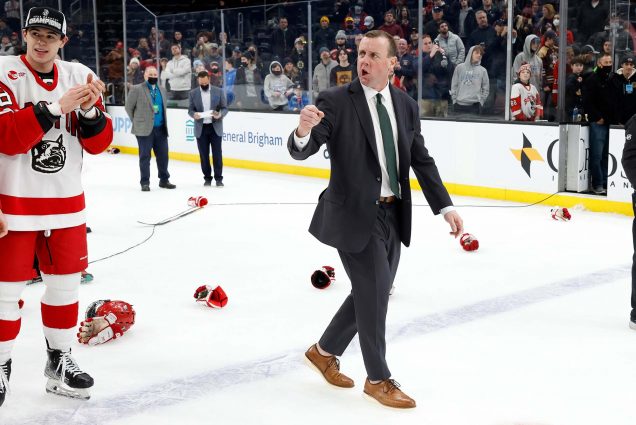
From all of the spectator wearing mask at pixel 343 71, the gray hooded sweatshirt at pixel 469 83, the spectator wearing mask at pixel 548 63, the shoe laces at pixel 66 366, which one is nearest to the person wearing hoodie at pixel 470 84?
the gray hooded sweatshirt at pixel 469 83

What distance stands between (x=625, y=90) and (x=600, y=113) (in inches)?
13.4

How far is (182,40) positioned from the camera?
15234 mm

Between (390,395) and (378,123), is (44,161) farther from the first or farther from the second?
(390,395)

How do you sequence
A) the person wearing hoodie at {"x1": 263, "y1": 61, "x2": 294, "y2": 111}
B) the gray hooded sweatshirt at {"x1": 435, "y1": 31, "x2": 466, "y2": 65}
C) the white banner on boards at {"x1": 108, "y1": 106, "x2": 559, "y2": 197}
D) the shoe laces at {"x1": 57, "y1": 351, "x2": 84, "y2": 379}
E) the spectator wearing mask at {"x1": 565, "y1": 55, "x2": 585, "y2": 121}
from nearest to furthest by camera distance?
the shoe laces at {"x1": 57, "y1": 351, "x2": 84, "y2": 379} < the spectator wearing mask at {"x1": 565, "y1": 55, "x2": 585, "y2": 121} < the white banner on boards at {"x1": 108, "y1": 106, "x2": 559, "y2": 197} < the gray hooded sweatshirt at {"x1": 435, "y1": 31, "x2": 466, "y2": 65} < the person wearing hoodie at {"x1": 263, "y1": 61, "x2": 294, "y2": 111}

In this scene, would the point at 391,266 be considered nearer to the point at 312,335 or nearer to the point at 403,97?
the point at 403,97

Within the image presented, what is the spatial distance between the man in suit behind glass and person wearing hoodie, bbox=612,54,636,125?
6067 mm

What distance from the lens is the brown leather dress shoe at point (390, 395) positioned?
3.48 meters

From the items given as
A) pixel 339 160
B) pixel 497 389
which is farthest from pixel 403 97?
pixel 497 389

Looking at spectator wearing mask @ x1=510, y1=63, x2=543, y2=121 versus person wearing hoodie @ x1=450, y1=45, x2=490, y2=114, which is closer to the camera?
spectator wearing mask @ x1=510, y1=63, x2=543, y2=121

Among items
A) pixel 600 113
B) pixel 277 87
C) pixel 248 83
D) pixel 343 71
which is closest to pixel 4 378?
pixel 600 113

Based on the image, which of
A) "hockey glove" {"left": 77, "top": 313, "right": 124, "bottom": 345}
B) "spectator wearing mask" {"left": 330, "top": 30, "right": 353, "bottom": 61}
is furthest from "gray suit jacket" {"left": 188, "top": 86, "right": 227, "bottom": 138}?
"hockey glove" {"left": 77, "top": 313, "right": 124, "bottom": 345}

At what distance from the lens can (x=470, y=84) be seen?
10.4m

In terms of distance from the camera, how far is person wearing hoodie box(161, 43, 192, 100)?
15227 mm

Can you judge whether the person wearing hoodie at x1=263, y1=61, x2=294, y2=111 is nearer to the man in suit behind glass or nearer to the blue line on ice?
the blue line on ice
